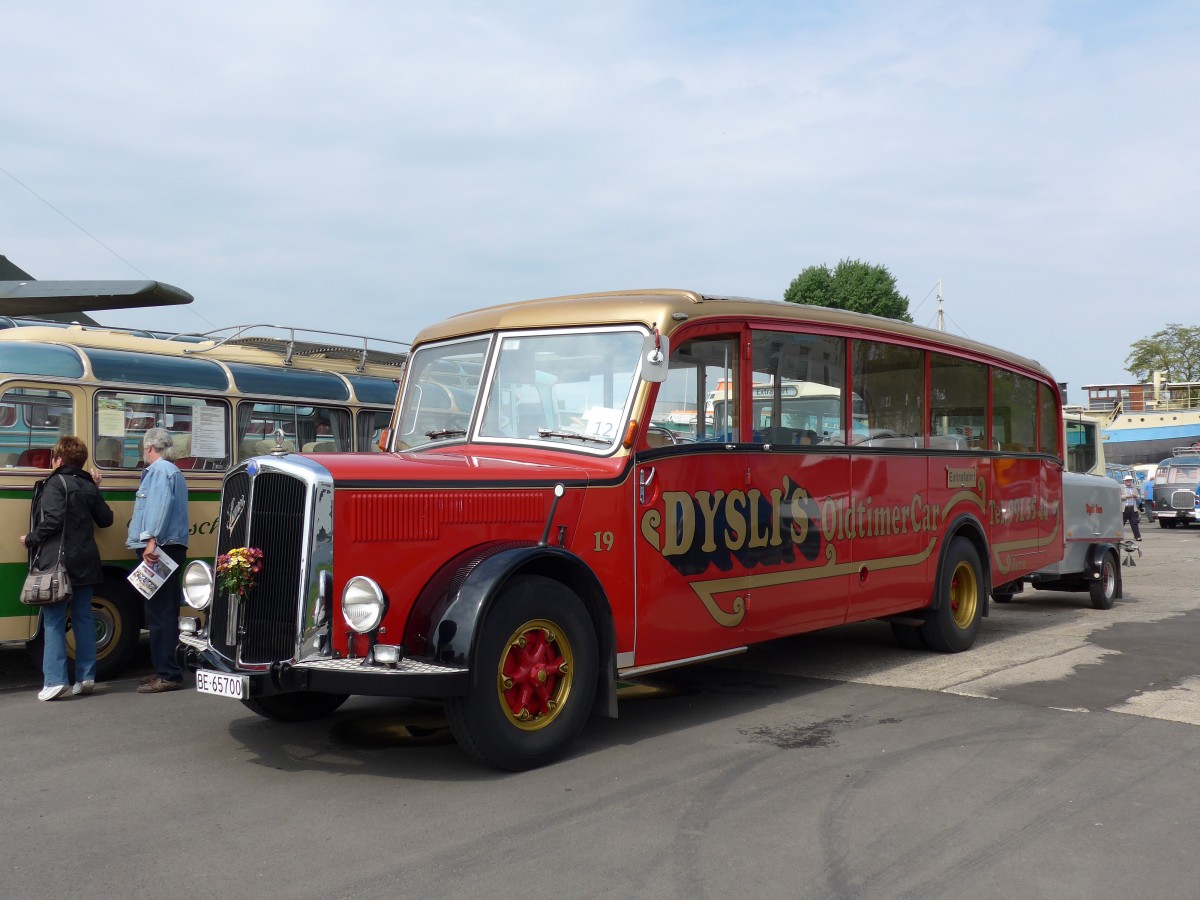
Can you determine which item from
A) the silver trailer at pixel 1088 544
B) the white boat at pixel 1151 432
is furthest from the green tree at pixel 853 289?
the silver trailer at pixel 1088 544

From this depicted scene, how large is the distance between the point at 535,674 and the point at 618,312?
7.36 feet

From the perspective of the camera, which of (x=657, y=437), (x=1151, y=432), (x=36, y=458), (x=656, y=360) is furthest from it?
(x=1151, y=432)

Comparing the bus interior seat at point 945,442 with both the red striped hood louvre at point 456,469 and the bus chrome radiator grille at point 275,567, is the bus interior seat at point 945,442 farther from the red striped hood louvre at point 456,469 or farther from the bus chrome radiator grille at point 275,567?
the bus chrome radiator grille at point 275,567

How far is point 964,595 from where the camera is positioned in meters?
9.86

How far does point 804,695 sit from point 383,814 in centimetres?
361

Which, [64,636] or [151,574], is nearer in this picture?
[151,574]

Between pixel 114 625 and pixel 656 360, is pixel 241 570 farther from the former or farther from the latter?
pixel 114 625

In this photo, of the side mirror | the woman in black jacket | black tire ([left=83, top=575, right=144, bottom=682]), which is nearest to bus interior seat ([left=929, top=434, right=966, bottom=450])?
the side mirror

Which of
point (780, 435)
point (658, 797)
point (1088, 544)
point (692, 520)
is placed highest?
point (780, 435)

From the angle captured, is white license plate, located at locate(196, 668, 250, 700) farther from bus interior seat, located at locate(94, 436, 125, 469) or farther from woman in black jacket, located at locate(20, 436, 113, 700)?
bus interior seat, located at locate(94, 436, 125, 469)

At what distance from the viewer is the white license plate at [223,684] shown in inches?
206

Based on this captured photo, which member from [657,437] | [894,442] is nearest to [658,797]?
[657,437]

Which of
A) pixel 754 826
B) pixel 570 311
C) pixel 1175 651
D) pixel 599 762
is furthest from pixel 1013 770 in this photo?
pixel 1175 651

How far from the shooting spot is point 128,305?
17.5 metres
